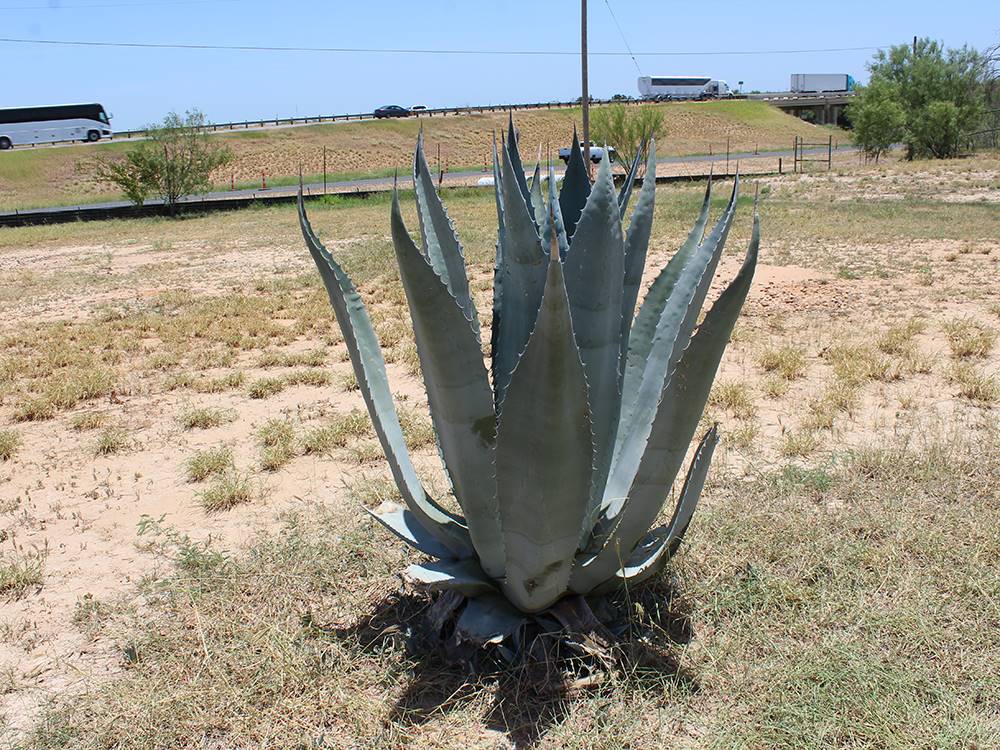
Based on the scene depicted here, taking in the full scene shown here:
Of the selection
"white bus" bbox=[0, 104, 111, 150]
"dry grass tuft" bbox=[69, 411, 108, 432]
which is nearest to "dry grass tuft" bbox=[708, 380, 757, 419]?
"dry grass tuft" bbox=[69, 411, 108, 432]

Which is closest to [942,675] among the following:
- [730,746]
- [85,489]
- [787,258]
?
[730,746]

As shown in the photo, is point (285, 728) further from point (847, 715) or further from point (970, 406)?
point (970, 406)

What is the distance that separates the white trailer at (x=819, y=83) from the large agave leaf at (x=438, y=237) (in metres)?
93.0

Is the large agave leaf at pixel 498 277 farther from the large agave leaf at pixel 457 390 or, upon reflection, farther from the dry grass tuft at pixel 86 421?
the dry grass tuft at pixel 86 421

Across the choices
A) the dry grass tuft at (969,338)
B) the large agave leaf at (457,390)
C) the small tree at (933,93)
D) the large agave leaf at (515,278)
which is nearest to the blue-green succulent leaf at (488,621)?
the large agave leaf at (457,390)

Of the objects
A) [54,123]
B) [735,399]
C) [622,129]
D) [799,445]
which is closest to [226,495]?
[799,445]

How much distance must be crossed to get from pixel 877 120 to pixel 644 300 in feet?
138

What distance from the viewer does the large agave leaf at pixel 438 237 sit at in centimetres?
279

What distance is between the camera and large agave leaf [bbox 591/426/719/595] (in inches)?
104

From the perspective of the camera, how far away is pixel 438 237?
2826mm

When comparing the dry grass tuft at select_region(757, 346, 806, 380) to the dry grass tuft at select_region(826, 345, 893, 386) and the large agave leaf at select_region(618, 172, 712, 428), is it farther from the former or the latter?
the large agave leaf at select_region(618, 172, 712, 428)

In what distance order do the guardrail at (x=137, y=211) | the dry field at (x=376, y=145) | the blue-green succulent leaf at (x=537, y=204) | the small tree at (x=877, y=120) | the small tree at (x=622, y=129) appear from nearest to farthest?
the blue-green succulent leaf at (x=537, y=204)
the guardrail at (x=137, y=211)
the small tree at (x=622, y=129)
the small tree at (x=877, y=120)
the dry field at (x=376, y=145)

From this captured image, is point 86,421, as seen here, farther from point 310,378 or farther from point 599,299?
point 599,299

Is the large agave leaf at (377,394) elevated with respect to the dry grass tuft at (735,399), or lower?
elevated
